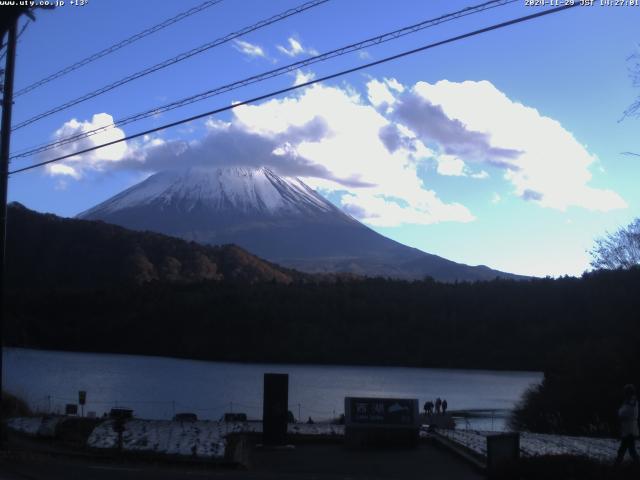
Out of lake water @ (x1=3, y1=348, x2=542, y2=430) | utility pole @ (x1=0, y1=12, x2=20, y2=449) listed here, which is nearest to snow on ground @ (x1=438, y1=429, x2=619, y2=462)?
utility pole @ (x1=0, y1=12, x2=20, y2=449)

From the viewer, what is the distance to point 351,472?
615 inches

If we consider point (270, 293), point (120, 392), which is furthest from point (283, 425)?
point (270, 293)

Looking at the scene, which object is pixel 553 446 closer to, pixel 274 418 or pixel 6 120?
pixel 274 418

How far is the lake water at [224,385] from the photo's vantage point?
57.2 m

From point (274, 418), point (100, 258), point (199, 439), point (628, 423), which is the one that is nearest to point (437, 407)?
point (274, 418)

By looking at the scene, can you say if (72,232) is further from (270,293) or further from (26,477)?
(26,477)

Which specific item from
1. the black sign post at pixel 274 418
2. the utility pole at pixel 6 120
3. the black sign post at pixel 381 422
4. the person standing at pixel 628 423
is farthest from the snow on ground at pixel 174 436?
the person standing at pixel 628 423

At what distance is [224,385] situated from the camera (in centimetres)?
7719

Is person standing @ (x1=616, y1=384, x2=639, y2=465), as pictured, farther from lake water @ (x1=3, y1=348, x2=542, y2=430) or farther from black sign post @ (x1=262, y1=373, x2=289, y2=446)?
lake water @ (x1=3, y1=348, x2=542, y2=430)

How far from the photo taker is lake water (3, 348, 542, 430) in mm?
57188

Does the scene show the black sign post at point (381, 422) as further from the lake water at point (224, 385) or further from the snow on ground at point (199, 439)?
the lake water at point (224, 385)

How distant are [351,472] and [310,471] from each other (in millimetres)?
759

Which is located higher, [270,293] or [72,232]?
[72,232]

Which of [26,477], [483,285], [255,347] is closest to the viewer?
[26,477]
